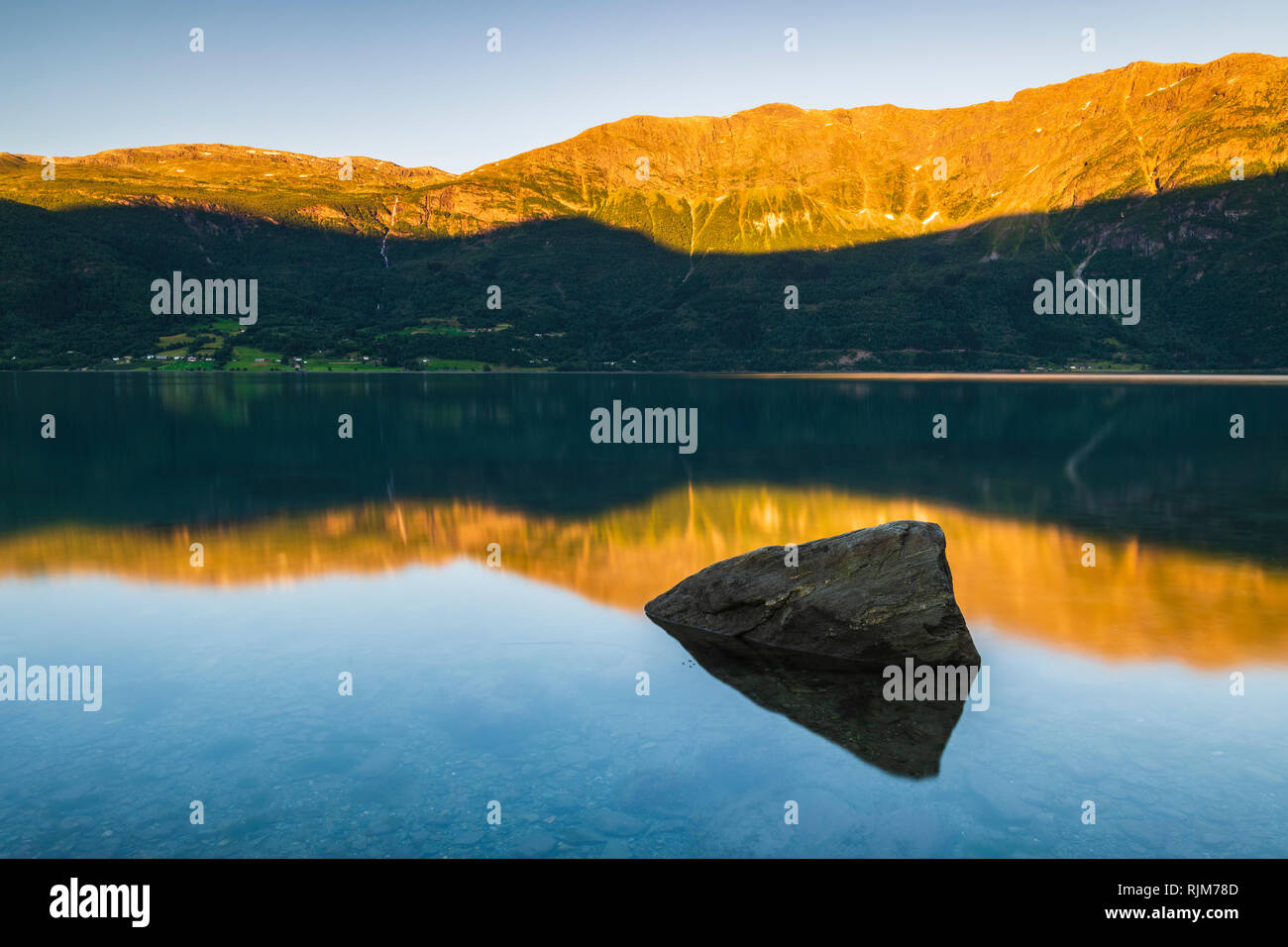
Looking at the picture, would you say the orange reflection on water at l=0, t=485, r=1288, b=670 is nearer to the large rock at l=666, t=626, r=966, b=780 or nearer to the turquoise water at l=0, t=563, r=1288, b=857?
the turquoise water at l=0, t=563, r=1288, b=857

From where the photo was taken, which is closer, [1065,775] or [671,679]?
[1065,775]

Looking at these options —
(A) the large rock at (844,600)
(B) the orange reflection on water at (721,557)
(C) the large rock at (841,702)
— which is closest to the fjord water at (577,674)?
(B) the orange reflection on water at (721,557)

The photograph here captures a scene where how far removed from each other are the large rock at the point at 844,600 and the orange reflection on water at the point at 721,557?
2.82 metres

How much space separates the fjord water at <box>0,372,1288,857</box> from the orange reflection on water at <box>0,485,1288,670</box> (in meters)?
0.18

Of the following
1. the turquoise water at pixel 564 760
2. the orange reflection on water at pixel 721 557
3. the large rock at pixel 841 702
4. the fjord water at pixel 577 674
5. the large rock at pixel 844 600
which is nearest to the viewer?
the turquoise water at pixel 564 760

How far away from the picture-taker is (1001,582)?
26156mm

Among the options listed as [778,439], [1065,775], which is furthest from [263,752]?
[778,439]

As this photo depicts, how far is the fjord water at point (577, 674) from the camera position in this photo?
1227 centimetres

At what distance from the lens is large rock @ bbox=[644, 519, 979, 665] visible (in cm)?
1912

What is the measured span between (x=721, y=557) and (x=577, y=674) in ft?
40.1

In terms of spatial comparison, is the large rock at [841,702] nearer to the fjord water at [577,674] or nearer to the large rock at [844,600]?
the fjord water at [577,674]

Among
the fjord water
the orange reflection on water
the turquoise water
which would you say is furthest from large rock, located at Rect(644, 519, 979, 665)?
the orange reflection on water
